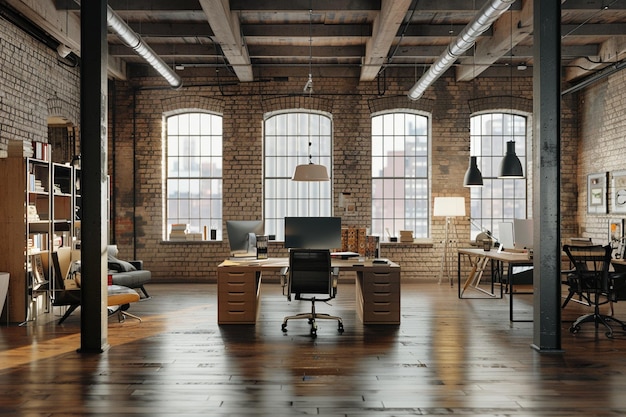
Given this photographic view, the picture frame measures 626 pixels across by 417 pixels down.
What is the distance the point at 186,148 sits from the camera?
470 inches

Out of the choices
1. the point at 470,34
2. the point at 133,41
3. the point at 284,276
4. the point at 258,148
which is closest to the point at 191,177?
the point at 258,148

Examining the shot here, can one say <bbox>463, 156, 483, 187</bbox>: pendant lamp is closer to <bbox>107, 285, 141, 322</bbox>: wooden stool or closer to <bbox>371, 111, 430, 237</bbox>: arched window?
<bbox>371, 111, 430, 237</bbox>: arched window

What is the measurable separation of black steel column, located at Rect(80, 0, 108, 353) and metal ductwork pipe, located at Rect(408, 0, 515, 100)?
4226mm

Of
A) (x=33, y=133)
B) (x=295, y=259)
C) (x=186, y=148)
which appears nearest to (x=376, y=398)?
(x=295, y=259)

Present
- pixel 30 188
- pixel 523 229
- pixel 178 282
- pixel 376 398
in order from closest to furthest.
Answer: pixel 376 398
pixel 30 188
pixel 523 229
pixel 178 282

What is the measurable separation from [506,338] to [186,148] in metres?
7.79

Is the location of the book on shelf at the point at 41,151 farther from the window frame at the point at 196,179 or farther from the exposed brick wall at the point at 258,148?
the window frame at the point at 196,179

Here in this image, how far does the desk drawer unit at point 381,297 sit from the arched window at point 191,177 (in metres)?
5.45

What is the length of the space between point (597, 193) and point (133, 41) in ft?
27.7

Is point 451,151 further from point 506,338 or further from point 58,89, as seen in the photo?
point 58,89

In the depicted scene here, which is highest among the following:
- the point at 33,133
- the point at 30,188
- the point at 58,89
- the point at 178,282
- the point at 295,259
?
the point at 58,89

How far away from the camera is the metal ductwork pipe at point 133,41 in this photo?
6890mm

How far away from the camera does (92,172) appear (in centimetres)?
573

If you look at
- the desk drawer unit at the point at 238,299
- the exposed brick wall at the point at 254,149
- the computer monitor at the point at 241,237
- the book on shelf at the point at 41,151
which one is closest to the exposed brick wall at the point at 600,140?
the exposed brick wall at the point at 254,149
